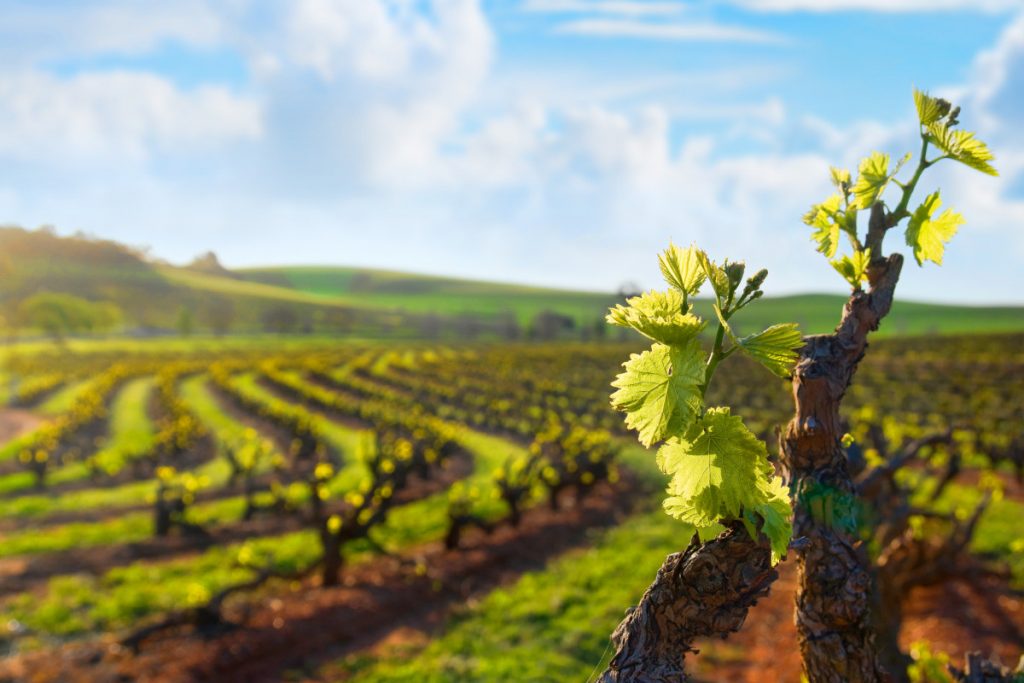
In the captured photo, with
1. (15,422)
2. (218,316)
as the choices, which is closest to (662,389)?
(15,422)

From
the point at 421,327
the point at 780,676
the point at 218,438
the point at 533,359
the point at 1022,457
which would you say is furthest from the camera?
the point at 421,327

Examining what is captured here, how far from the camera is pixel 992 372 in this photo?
4025 centimetres

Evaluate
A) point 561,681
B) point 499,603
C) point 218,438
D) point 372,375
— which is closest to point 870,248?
point 561,681

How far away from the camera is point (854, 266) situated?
1.83 meters

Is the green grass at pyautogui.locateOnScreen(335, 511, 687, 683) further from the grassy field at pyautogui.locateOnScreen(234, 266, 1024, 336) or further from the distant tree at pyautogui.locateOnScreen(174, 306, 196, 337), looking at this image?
the distant tree at pyautogui.locateOnScreen(174, 306, 196, 337)

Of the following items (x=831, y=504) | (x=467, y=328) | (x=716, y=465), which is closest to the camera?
(x=716, y=465)

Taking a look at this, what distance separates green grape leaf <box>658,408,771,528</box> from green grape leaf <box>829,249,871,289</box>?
765 millimetres

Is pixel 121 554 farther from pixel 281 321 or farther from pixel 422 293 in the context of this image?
pixel 422 293

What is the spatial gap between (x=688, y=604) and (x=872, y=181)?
3.96 ft

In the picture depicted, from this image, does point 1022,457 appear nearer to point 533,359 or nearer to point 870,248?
point 870,248

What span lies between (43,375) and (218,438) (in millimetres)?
25524

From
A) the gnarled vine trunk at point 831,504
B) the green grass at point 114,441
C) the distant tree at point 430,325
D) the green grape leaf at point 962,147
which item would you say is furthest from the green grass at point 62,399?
the distant tree at point 430,325

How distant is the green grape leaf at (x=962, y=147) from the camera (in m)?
1.56

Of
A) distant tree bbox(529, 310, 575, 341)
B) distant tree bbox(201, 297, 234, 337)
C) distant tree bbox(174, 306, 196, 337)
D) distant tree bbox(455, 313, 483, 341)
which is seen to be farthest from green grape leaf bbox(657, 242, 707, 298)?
→ distant tree bbox(201, 297, 234, 337)
